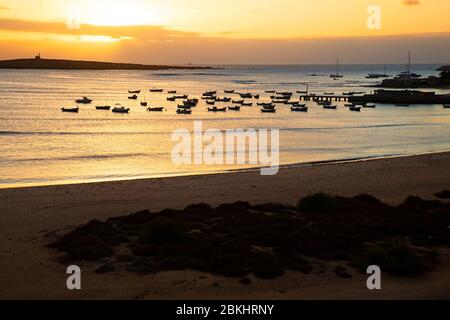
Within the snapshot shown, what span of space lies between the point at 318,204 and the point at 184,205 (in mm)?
5247

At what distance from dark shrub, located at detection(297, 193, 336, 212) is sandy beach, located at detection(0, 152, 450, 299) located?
2.27 metres

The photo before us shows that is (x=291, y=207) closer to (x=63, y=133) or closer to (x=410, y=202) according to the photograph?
(x=410, y=202)

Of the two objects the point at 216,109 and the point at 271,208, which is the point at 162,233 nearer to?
the point at 271,208

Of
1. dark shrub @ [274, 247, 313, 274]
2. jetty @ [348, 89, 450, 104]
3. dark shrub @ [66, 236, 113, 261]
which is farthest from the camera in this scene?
jetty @ [348, 89, 450, 104]

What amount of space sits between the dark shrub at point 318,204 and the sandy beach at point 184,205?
2272 millimetres

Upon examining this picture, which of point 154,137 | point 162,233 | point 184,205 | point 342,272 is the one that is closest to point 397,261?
point 342,272

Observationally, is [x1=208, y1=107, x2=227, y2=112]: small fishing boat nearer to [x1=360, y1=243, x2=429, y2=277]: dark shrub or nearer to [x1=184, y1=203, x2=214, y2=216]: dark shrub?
[x1=184, y1=203, x2=214, y2=216]: dark shrub

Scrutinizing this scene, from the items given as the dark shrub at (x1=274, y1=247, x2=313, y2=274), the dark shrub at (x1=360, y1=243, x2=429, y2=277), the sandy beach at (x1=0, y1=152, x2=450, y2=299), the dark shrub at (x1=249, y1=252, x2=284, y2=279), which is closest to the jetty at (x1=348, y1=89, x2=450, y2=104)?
the sandy beach at (x1=0, y1=152, x2=450, y2=299)

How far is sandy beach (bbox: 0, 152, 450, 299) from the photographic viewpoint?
11.6 m

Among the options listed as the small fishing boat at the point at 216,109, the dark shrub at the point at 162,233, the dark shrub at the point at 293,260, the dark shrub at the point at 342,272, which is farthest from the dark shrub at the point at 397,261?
the small fishing boat at the point at 216,109

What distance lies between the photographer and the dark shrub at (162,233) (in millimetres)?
14633

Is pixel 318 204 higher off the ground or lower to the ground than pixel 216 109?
lower

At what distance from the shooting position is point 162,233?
1470 centimetres
